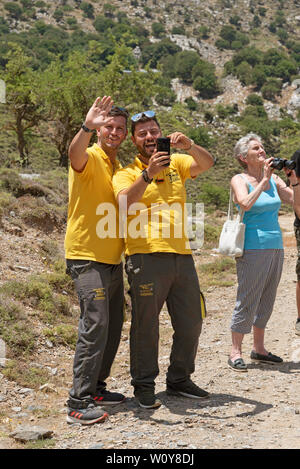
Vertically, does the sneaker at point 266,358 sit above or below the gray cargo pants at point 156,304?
below

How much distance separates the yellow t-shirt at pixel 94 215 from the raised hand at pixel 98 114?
217 millimetres

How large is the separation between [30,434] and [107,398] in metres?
0.67

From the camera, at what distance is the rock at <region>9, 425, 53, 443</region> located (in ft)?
11.5

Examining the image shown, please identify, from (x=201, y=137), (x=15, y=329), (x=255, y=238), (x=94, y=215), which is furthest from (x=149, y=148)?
(x=201, y=137)

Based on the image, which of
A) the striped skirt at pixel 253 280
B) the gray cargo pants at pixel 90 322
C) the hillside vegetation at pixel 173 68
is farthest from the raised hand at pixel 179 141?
the hillside vegetation at pixel 173 68

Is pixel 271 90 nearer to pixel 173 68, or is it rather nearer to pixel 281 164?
pixel 173 68

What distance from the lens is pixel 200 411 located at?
3832 mm

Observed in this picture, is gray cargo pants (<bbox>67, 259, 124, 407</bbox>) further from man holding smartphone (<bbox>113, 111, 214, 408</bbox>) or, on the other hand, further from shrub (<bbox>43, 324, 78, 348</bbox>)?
shrub (<bbox>43, 324, 78, 348</bbox>)

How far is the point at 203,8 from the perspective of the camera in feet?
318

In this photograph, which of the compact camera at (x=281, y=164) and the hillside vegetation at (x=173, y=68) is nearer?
the compact camera at (x=281, y=164)

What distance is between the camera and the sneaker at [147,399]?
151 inches

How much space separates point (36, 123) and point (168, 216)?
54.3 feet

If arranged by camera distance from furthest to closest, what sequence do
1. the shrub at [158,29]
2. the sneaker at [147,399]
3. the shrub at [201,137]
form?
the shrub at [158,29] → the shrub at [201,137] → the sneaker at [147,399]

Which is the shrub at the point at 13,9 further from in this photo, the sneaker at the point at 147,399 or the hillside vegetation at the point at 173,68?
the sneaker at the point at 147,399
